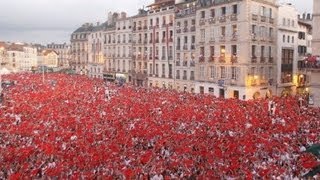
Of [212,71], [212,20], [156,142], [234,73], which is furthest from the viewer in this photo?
[212,71]

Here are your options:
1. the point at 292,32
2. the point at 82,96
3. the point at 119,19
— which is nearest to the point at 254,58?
the point at 292,32

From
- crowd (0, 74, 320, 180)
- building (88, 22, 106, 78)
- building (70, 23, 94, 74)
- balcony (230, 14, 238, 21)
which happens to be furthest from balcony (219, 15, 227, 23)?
building (70, 23, 94, 74)

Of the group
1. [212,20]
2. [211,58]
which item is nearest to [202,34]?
[212,20]

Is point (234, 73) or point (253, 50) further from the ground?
point (253, 50)

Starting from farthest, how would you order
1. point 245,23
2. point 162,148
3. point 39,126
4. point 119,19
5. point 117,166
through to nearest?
point 119,19
point 245,23
point 39,126
point 162,148
point 117,166

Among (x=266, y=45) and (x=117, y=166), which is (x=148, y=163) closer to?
(x=117, y=166)

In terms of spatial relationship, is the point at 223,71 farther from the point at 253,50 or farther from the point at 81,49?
the point at 81,49
